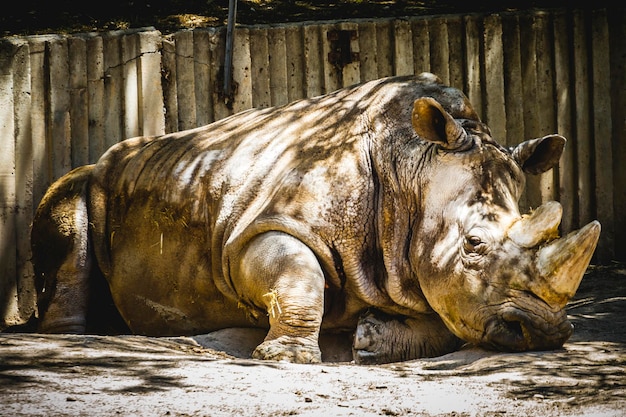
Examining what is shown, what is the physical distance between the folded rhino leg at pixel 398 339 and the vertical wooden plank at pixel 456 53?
3085mm

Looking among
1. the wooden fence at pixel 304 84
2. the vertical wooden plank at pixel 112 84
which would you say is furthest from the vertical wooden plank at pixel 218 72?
the vertical wooden plank at pixel 112 84

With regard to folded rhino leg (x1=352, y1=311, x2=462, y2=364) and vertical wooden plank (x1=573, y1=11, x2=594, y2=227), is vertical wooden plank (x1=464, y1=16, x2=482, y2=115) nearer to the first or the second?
vertical wooden plank (x1=573, y1=11, x2=594, y2=227)

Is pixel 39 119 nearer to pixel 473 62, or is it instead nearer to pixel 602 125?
pixel 473 62

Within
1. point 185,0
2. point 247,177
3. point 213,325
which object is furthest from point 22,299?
point 185,0

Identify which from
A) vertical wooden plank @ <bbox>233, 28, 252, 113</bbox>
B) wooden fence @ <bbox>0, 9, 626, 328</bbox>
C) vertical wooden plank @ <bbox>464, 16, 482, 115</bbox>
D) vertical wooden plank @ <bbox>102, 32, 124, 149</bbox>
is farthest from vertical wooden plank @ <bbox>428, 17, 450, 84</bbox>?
vertical wooden plank @ <bbox>102, 32, 124, 149</bbox>

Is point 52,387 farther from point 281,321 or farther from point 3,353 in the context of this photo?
point 281,321

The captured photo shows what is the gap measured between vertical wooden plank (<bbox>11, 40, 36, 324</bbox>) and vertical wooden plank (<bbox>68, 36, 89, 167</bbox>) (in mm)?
347

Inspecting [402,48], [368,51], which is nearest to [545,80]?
[402,48]

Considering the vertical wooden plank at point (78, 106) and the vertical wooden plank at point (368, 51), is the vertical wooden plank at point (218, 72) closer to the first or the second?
the vertical wooden plank at point (78, 106)

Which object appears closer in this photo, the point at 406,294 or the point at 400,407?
the point at 400,407

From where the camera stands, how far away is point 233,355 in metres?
6.28

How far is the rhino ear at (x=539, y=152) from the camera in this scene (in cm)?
650

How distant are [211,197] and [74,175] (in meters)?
1.51

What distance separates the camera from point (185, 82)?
8664 mm
